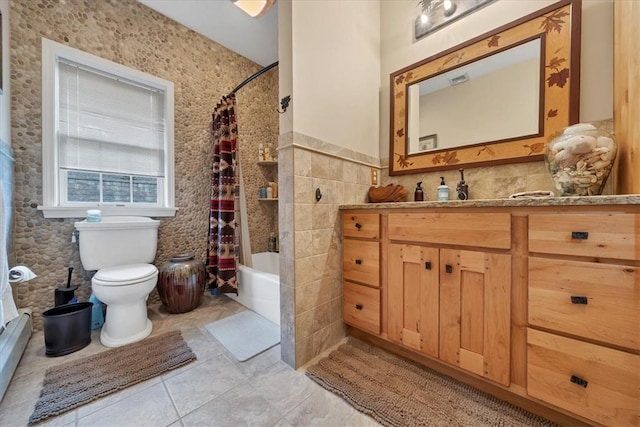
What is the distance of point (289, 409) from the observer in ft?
3.59

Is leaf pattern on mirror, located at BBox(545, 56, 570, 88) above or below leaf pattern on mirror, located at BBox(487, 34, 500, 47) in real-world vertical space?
below

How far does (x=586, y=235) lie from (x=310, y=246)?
1.17 meters

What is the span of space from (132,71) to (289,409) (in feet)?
9.37

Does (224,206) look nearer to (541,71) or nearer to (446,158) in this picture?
(446,158)

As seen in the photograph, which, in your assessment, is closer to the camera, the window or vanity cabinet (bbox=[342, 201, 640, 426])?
vanity cabinet (bbox=[342, 201, 640, 426])

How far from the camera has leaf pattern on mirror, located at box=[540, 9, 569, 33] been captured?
129cm

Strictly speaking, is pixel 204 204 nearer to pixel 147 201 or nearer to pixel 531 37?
pixel 147 201

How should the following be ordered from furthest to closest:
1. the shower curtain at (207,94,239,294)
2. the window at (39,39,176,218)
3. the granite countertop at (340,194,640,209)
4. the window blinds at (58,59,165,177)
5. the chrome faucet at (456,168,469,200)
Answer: the shower curtain at (207,94,239,294), the window blinds at (58,59,165,177), the window at (39,39,176,218), the chrome faucet at (456,168,469,200), the granite countertop at (340,194,640,209)

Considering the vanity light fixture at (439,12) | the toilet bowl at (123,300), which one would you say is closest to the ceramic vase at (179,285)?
the toilet bowl at (123,300)

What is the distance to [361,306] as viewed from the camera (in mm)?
1545

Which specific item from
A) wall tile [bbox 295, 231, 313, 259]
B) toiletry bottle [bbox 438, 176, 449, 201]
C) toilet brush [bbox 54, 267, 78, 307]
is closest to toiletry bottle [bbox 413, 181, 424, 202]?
toiletry bottle [bbox 438, 176, 449, 201]

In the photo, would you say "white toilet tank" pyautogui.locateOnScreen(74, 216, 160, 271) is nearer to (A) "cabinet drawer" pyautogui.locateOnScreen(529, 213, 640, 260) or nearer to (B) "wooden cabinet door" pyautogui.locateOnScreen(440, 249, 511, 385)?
(B) "wooden cabinet door" pyautogui.locateOnScreen(440, 249, 511, 385)

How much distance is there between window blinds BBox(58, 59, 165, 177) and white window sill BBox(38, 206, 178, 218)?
0.36 metres

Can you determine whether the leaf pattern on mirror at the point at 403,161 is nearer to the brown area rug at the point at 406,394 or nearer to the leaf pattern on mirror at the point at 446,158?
the leaf pattern on mirror at the point at 446,158
